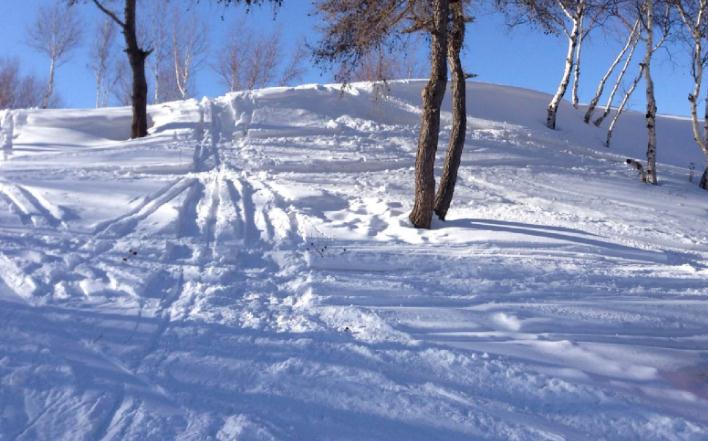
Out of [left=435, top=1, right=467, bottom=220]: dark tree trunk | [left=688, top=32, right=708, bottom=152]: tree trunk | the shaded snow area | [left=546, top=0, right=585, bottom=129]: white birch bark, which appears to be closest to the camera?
the shaded snow area

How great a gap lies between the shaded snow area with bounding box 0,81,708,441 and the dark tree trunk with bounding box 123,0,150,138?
98.7 inches

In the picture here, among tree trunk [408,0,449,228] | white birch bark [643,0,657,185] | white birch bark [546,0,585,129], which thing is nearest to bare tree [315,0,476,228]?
tree trunk [408,0,449,228]

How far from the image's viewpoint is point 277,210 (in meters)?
8.97

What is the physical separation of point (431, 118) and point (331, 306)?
378 cm

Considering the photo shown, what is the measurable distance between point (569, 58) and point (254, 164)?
11.2 m

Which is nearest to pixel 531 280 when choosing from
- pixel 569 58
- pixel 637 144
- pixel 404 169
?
pixel 404 169

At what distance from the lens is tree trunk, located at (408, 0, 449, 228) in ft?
25.4

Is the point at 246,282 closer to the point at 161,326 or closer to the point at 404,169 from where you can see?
the point at 161,326

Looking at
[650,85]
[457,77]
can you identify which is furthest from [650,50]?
[457,77]

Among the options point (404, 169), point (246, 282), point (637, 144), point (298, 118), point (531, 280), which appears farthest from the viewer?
point (637, 144)

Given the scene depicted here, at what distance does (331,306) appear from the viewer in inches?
208

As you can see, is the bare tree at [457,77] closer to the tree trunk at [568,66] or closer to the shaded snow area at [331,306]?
the shaded snow area at [331,306]

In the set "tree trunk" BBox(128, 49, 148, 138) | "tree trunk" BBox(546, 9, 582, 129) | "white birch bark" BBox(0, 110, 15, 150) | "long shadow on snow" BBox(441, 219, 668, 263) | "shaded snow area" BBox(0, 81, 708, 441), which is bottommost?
"shaded snow area" BBox(0, 81, 708, 441)

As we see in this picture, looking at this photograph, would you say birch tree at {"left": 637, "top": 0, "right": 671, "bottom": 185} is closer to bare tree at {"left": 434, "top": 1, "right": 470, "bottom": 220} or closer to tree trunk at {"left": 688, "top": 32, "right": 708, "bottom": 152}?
tree trunk at {"left": 688, "top": 32, "right": 708, "bottom": 152}
